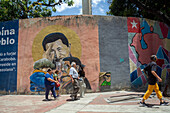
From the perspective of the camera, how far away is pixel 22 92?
34.3ft

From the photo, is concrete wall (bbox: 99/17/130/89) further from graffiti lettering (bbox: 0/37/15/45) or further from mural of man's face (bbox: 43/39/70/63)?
graffiti lettering (bbox: 0/37/15/45)

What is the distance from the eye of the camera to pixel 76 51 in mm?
10344

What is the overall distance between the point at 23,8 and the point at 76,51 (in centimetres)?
1056

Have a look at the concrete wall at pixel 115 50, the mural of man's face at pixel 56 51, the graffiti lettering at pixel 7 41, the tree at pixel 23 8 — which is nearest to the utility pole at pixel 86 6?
the tree at pixel 23 8

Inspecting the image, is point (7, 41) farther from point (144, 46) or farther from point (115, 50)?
point (144, 46)

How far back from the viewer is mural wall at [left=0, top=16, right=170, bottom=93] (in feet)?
33.7

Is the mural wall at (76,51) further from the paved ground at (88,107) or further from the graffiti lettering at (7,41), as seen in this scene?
the paved ground at (88,107)

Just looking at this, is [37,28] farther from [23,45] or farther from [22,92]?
[22,92]

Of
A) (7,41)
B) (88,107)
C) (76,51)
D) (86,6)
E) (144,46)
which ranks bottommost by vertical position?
(88,107)

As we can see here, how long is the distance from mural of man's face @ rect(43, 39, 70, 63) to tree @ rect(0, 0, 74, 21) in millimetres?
8658

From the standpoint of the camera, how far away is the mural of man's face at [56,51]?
10.4 meters

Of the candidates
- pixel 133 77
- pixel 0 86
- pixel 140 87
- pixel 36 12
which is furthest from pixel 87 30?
pixel 36 12

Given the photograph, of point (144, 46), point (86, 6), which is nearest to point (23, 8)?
point (86, 6)

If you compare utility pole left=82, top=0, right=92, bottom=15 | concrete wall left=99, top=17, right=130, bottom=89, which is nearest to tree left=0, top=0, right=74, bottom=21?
utility pole left=82, top=0, right=92, bottom=15
